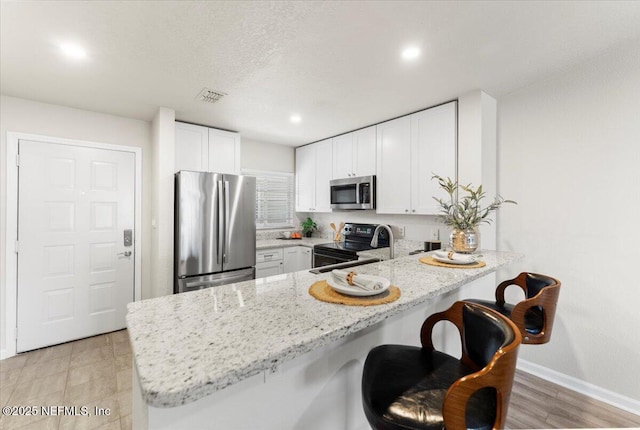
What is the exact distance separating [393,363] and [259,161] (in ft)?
12.9

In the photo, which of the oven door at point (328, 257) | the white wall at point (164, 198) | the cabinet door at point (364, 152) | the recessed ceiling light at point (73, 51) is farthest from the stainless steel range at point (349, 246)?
the recessed ceiling light at point (73, 51)

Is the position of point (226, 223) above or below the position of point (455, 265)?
above

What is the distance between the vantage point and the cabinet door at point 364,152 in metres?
3.56

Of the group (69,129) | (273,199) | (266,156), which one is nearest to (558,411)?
(273,199)

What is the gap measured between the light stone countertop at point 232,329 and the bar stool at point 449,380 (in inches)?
9.5

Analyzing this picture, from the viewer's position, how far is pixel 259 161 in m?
4.52

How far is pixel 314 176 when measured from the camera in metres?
4.48

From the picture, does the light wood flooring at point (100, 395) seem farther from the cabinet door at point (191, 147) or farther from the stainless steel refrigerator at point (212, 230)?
the cabinet door at point (191, 147)

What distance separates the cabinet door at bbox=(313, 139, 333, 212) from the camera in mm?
4191

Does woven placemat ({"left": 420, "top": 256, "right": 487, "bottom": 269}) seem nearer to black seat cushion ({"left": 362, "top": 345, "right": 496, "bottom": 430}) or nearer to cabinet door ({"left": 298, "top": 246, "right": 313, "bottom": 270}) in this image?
black seat cushion ({"left": 362, "top": 345, "right": 496, "bottom": 430})

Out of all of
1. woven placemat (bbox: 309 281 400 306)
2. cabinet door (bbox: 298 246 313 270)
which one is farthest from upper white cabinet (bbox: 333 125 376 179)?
woven placemat (bbox: 309 281 400 306)

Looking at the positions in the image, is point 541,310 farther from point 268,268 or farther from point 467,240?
point 268,268

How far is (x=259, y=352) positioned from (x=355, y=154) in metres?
3.37

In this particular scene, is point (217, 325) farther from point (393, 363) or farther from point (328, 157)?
point (328, 157)
